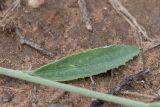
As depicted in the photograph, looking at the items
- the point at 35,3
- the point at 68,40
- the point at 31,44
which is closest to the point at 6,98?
the point at 31,44

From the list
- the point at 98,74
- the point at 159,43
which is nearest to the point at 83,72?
the point at 98,74

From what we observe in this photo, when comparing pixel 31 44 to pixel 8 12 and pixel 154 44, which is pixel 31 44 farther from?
pixel 154 44

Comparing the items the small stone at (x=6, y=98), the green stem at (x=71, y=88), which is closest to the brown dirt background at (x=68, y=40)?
A: the small stone at (x=6, y=98)

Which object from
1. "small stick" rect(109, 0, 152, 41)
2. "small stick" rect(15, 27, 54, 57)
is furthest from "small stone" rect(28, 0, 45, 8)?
"small stick" rect(109, 0, 152, 41)

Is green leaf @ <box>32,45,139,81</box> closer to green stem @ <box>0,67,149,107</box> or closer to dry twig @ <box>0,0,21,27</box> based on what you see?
green stem @ <box>0,67,149,107</box>

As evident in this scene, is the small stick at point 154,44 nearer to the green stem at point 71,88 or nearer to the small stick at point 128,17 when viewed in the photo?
the small stick at point 128,17

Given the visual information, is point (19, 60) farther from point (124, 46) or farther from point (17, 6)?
point (124, 46)
